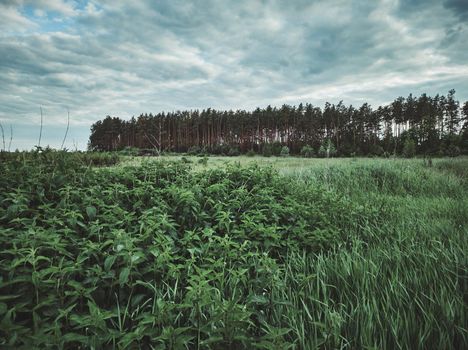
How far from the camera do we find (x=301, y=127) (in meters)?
73.1

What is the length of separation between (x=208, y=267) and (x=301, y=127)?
242 feet

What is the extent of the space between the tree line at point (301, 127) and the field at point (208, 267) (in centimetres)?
5073

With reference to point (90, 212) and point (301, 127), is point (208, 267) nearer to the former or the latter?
point (90, 212)

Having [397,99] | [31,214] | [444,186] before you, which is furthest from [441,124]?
[31,214]

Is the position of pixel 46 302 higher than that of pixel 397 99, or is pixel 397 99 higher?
pixel 397 99

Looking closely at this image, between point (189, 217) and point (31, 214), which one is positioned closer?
point (31, 214)

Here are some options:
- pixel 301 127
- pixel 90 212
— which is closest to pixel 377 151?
pixel 301 127

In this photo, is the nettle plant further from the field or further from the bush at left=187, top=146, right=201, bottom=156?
the bush at left=187, top=146, right=201, bottom=156

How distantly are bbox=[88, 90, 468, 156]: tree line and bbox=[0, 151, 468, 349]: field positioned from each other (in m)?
50.7

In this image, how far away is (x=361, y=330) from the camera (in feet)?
7.41

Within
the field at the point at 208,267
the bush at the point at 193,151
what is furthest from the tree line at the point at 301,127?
the field at the point at 208,267

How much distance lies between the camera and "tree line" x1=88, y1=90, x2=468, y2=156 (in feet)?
194

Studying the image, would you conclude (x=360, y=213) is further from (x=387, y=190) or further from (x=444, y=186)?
(x=444, y=186)

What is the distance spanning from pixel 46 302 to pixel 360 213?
16.2 ft
